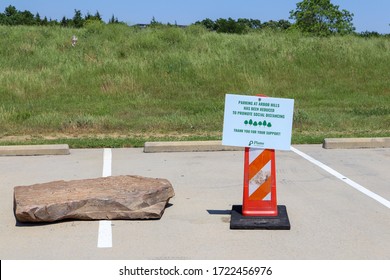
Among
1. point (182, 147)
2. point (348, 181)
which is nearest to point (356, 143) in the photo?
point (348, 181)

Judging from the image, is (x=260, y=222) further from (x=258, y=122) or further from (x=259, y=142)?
(x=258, y=122)

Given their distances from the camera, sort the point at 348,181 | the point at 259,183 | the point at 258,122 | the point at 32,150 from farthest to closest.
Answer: the point at 32,150
the point at 348,181
the point at 259,183
the point at 258,122

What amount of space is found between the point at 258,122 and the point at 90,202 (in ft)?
5.94

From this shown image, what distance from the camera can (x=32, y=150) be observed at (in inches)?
362

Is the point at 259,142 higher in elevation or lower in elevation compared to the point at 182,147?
higher

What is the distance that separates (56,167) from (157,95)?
8019 mm

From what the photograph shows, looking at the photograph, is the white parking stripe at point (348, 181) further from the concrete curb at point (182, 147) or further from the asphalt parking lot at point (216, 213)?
the concrete curb at point (182, 147)

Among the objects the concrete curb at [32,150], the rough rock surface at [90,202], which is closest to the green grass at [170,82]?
A: the concrete curb at [32,150]

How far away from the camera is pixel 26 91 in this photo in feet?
53.0

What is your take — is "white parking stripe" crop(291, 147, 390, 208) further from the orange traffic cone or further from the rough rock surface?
the rough rock surface

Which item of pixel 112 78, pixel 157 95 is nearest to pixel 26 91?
pixel 112 78

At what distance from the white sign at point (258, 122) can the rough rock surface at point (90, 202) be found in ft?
3.29

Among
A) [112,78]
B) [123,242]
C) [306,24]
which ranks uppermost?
[306,24]

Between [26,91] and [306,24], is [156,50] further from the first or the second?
[306,24]
